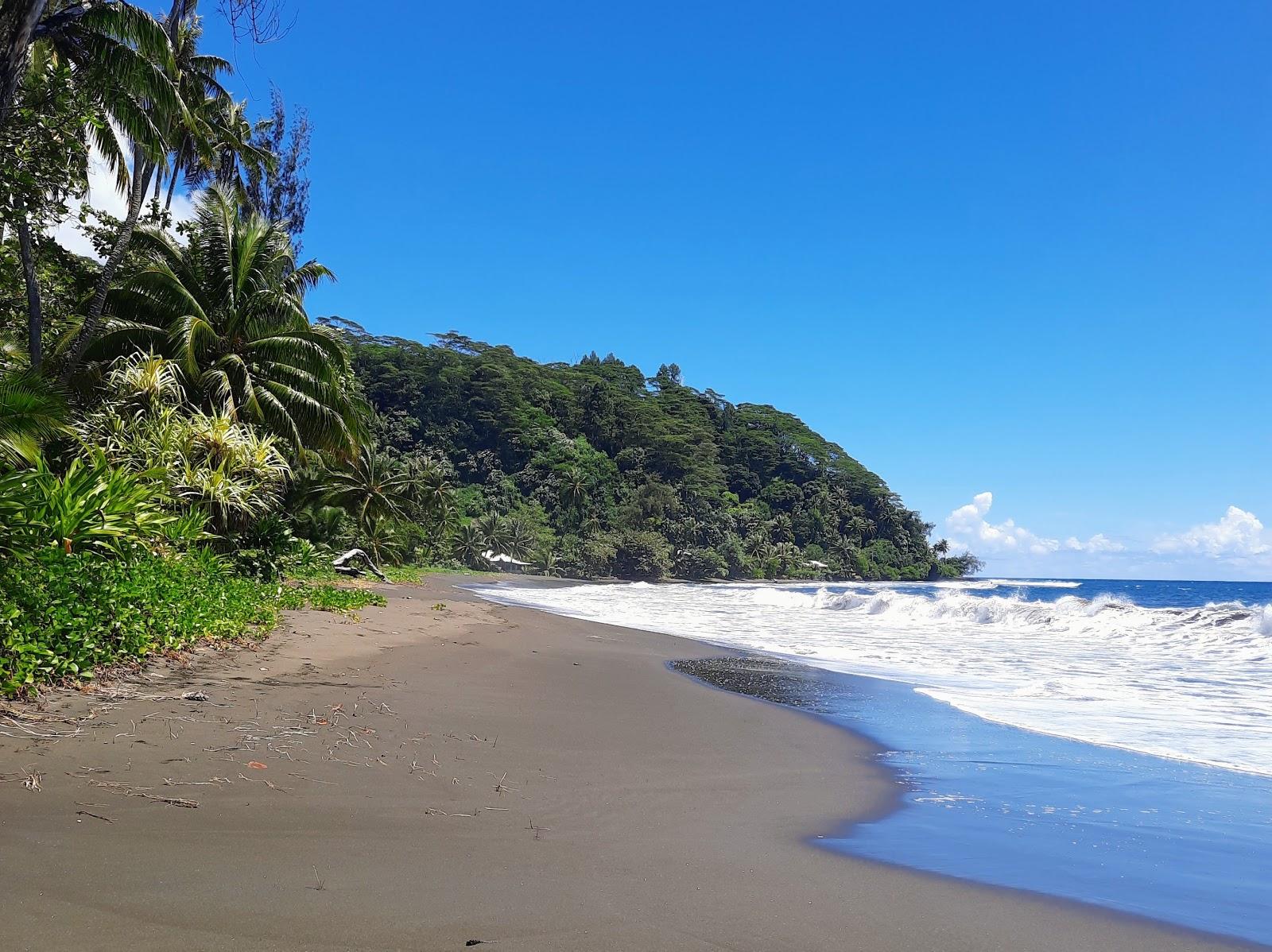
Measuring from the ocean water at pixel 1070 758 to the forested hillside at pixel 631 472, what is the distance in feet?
178

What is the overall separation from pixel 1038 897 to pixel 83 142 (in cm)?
1389

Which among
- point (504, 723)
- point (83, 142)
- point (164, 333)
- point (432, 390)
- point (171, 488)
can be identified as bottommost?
point (504, 723)

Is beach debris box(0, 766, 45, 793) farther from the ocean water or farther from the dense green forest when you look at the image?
the ocean water

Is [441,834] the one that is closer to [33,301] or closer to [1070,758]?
[1070,758]

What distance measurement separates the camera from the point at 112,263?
14.3 meters

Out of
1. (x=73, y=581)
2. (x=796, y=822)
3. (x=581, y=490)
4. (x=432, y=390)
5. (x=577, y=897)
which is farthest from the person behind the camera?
(x=432, y=390)

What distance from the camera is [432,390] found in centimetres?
8406

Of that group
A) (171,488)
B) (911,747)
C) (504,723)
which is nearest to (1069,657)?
(911,747)

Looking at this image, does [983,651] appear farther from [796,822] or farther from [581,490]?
[581,490]

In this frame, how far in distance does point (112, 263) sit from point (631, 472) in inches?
2824

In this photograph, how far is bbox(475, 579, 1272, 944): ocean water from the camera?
10.8 ft

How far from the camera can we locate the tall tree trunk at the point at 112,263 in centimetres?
1438

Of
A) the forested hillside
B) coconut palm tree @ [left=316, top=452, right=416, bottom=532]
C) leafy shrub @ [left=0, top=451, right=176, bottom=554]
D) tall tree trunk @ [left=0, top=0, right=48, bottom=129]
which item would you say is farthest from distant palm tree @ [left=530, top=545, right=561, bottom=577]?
tall tree trunk @ [left=0, top=0, right=48, bottom=129]

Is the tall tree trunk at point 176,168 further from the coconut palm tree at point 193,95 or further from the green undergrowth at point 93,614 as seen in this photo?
the green undergrowth at point 93,614
